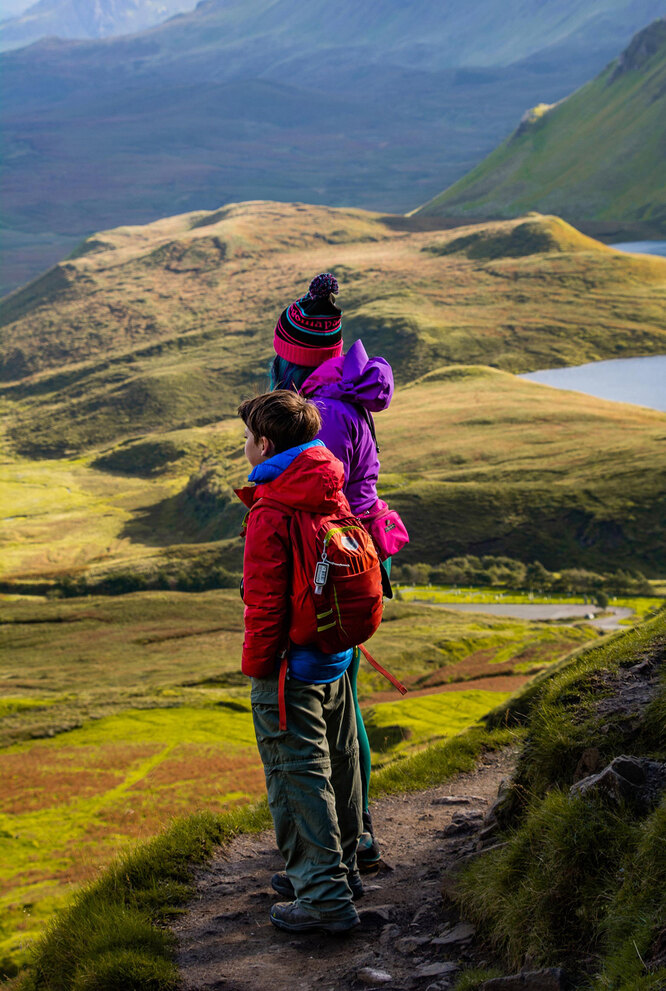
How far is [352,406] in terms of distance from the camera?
656cm

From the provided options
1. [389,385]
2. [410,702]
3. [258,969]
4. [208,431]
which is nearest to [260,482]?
[389,385]

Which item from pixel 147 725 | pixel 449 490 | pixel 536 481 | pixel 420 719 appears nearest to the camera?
pixel 420 719

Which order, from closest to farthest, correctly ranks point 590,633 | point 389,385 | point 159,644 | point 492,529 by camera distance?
point 389,385 < point 590,633 < point 159,644 < point 492,529

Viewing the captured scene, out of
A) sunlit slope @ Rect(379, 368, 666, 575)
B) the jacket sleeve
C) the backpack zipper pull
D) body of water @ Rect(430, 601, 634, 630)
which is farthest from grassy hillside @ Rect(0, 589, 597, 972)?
sunlit slope @ Rect(379, 368, 666, 575)

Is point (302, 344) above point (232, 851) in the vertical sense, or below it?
above

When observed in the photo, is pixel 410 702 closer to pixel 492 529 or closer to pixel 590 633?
pixel 590 633

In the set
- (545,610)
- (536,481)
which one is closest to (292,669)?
(545,610)

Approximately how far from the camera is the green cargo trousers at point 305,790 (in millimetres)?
5785

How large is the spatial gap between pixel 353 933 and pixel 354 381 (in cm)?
364

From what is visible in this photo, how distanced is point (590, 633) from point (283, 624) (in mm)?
39125

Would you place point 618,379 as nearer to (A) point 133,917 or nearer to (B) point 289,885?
(B) point 289,885

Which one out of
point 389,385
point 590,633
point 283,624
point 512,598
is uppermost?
point 389,385

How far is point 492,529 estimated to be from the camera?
4409 inches

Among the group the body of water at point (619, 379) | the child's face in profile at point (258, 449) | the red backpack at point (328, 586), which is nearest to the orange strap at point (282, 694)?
the red backpack at point (328, 586)
